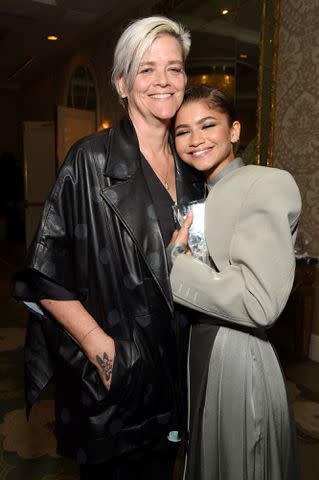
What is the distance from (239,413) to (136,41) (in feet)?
3.65

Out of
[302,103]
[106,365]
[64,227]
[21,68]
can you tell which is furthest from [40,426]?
[21,68]

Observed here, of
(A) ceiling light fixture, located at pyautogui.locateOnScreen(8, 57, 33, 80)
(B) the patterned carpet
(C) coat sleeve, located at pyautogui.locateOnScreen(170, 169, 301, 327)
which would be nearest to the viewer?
(C) coat sleeve, located at pyautogui.locateOnScreen(170, 169, 301, 327)

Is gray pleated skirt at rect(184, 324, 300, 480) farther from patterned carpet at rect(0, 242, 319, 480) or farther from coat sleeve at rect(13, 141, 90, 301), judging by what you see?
patterned carpet at rect(0, 242, 319, 480)

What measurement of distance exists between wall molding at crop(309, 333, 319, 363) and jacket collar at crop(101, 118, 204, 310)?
9.07ft

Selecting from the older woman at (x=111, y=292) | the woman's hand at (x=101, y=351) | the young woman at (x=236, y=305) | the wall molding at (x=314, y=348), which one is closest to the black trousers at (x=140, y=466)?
the older woman at (x=111, y=292)

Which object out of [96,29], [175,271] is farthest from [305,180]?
[96,29]

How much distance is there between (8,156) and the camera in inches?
460

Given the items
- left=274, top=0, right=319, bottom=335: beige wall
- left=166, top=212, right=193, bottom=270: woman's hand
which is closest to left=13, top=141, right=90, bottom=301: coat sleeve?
left=166, top=212, right=193, bottom=270: woman's hand

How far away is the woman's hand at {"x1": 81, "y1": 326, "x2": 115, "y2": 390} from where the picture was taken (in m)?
1.22

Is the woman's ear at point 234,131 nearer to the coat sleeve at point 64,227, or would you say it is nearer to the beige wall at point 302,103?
the coat sleeve at point 64,227

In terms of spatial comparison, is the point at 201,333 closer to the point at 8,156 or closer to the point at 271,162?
the point at 271,162

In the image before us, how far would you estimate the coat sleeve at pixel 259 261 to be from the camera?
1092 millimetres

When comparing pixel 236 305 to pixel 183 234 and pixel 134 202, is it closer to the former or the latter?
pixel 183 234

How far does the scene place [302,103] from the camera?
3611 mm
